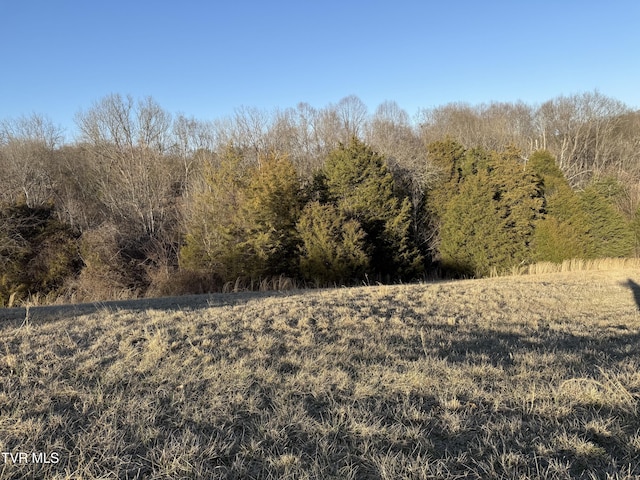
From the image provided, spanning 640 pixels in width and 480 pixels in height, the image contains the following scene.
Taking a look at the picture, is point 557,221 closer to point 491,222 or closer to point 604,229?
point 604,229

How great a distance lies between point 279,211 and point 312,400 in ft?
57.4

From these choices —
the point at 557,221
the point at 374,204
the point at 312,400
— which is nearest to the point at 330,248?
the point at 374,204

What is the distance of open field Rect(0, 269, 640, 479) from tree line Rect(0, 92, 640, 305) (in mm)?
10658

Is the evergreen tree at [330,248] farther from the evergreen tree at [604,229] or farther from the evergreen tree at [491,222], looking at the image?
the evergreen tree at [604,229]

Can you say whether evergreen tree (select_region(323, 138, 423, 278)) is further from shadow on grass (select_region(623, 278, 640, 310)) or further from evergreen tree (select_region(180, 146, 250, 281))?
shadow on grass (select_region(623, 278, 640, 310))

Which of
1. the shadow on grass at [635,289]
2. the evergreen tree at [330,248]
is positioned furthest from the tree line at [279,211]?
the shadow on grass at [635,289]

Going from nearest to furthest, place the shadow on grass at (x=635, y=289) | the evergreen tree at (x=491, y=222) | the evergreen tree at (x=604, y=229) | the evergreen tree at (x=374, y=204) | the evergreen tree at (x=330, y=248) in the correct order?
the shadow on grass at (x=635, y=289) → the evergreen tree at (x=330, y=248) → the evergreen tree at (x=374, y=204) → the evergreen tree at (x=491, y=222) → the evergreen tree at (x=604, y=229)

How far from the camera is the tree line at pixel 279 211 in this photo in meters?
19.6

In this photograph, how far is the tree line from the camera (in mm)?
19562

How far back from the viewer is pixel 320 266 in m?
18.7

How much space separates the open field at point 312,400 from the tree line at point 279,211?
35.0 feet

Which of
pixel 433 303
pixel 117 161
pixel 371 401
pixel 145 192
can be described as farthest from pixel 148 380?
pixel 117 161

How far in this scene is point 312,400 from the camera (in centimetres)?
319

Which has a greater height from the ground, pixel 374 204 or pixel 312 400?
pixel 374 204
